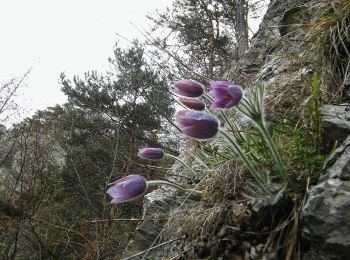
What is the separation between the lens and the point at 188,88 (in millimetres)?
1681

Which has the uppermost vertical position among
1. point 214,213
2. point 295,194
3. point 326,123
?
point 326,123

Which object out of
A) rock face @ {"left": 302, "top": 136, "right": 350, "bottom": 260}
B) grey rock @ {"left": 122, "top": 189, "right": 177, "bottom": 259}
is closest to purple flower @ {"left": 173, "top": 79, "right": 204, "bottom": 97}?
rock face @ {"left": 302, "top": 136, "right": 350, "bottom": 260}

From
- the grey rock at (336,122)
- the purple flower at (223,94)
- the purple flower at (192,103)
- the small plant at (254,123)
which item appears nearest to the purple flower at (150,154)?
the purple flower at (192,103)

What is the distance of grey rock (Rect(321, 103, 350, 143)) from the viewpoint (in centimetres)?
140

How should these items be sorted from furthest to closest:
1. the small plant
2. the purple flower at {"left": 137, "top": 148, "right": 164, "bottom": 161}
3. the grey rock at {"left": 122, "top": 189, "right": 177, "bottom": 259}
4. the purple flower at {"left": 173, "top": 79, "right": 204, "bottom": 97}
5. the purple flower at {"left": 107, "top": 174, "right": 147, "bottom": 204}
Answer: the grey rock at {"left": 122, "top": 189, "right": 177, "bottom": 259} → the purple flower at {"left": 137, "top": 148, "right": 164, "bottom": 161} → the purple flower at {"left": 173, "top": 79, "right": 204, "bottom": 97} → the purple flower at {"left": 107, "top": 174, "right": 147, "bottom": 204} → the small plant

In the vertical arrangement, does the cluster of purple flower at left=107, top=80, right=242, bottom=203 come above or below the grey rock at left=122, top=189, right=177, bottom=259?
above

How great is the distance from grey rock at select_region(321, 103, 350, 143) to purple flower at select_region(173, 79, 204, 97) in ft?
1.67

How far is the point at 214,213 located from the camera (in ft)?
5.18

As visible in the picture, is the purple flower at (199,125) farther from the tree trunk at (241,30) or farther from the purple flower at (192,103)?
the tree trunk at (241,30)

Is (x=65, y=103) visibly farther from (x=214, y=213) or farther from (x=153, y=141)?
(x=214, y=213)

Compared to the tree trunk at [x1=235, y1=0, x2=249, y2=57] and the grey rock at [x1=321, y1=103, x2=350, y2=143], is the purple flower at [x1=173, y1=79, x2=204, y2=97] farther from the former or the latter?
the tree trunk at [x1=235, y1=0, x2=249, y2=57]

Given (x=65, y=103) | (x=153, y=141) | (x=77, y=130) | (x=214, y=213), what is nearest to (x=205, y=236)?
(x=214, y=213)

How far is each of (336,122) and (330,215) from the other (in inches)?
16.5

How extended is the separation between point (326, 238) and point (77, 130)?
10.2m
